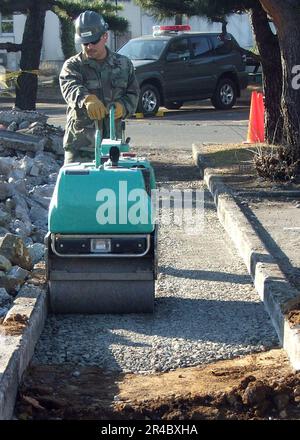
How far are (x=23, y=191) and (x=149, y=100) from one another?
14.4 meters

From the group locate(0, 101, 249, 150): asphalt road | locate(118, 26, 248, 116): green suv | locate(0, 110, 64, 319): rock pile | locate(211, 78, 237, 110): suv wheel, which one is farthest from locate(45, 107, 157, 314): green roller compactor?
locate(211, 78, 237, 110): suv wheel

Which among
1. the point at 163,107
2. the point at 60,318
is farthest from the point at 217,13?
the point at 60,318

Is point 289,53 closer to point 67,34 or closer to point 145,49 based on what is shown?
point 145,49

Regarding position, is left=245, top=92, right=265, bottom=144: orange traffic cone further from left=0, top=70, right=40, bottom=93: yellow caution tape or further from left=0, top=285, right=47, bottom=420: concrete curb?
left=0, top=285, right=47, bottom=420: concrete curb

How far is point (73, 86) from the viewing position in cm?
779

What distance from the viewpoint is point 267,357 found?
6070 millimetres

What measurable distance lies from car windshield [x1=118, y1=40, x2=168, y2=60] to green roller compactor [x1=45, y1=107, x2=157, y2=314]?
18358mm

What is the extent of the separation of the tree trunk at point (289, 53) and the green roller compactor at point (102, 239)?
5.76 meters

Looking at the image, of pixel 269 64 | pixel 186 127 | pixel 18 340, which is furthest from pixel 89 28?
pixel 186 127

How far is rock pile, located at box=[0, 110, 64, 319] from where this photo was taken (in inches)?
284

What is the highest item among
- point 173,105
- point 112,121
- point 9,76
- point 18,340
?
point 112,121

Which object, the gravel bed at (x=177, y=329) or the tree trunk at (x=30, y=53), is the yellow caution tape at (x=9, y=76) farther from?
the gravel bed at (x=177, y=329)
